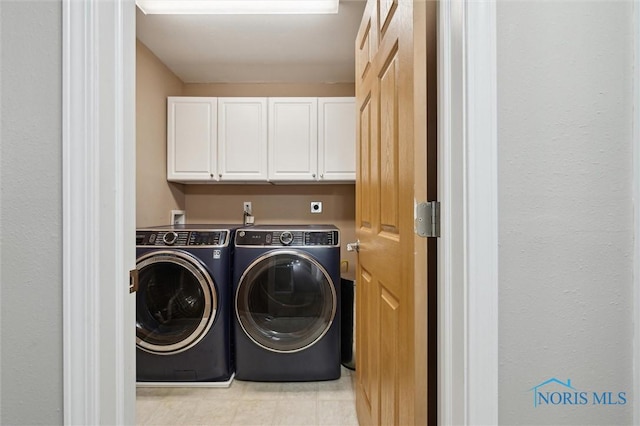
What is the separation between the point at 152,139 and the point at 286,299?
1540 millimetres

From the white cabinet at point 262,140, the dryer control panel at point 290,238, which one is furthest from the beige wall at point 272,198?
the dryer control panel at point 290,238

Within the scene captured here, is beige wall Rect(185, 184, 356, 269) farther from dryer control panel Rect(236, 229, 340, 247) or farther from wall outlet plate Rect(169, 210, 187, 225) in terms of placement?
dryer control panel Rect(236, 229, 340, 247)

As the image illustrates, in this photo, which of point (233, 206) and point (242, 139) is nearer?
point (242, 139)

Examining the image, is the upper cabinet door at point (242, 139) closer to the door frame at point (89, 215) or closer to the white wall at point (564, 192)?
the door frame at point (89, 215)

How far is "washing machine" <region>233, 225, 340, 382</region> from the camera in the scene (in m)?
2.24

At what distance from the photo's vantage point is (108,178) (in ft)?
2.57

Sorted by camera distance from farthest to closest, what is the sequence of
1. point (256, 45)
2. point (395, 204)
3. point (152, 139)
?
point (152, 139) < point (256, 45) < point (395, 204)

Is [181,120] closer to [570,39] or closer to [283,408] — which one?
[283,408]

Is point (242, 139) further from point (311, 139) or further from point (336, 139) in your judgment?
point (336, 139)

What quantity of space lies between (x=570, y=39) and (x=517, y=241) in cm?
41

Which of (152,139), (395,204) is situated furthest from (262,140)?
(395,204)

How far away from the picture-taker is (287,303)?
225cm

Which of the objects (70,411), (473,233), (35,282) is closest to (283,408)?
(70,411)

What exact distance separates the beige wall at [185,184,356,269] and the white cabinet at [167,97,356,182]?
13.7 inches
